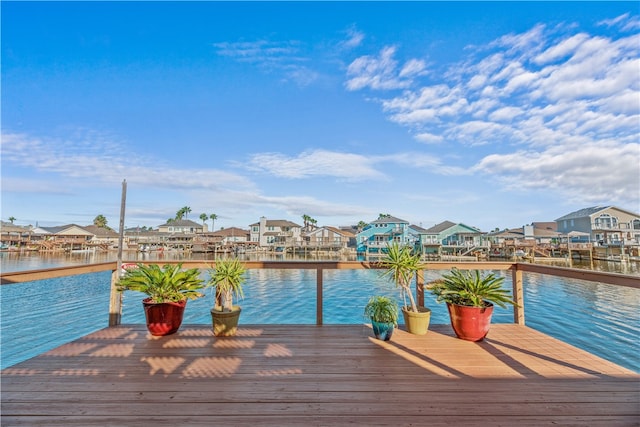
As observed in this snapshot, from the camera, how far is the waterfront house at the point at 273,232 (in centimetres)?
4144

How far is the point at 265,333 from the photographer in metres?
3.32

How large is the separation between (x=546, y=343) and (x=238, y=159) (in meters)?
17.5

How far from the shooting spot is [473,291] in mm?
3188

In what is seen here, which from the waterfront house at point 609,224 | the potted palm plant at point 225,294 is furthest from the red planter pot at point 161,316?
the waterfront house at point 609,224

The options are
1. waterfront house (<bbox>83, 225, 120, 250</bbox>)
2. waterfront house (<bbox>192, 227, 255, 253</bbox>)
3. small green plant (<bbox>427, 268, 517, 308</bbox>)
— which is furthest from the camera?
waterfront house (<bbox>83, 225, 120, 250</bbox>)

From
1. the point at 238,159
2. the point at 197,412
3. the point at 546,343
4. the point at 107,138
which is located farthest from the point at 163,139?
the point at 546,343

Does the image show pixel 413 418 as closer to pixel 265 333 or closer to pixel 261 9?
pixel 265 333

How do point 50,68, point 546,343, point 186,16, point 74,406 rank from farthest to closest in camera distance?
1. point 50,68
2. point 186,16
3. point 546,343
4. point 74,406

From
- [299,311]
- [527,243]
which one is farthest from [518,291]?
[527,243]

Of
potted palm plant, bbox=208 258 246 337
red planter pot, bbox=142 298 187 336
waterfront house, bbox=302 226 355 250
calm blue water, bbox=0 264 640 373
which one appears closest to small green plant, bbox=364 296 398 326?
potted palm plant, bbox=208 258 246 337

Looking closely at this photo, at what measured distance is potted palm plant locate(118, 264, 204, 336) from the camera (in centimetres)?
312

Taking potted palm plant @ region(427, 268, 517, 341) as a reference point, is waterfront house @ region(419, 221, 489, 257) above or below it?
above

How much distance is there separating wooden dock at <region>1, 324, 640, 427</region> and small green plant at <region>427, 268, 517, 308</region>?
0.44 metres

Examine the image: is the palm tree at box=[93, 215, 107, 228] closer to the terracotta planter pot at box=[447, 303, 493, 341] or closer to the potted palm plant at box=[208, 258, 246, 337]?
the potted palm plant at box=[208, 258, 246, 337]
